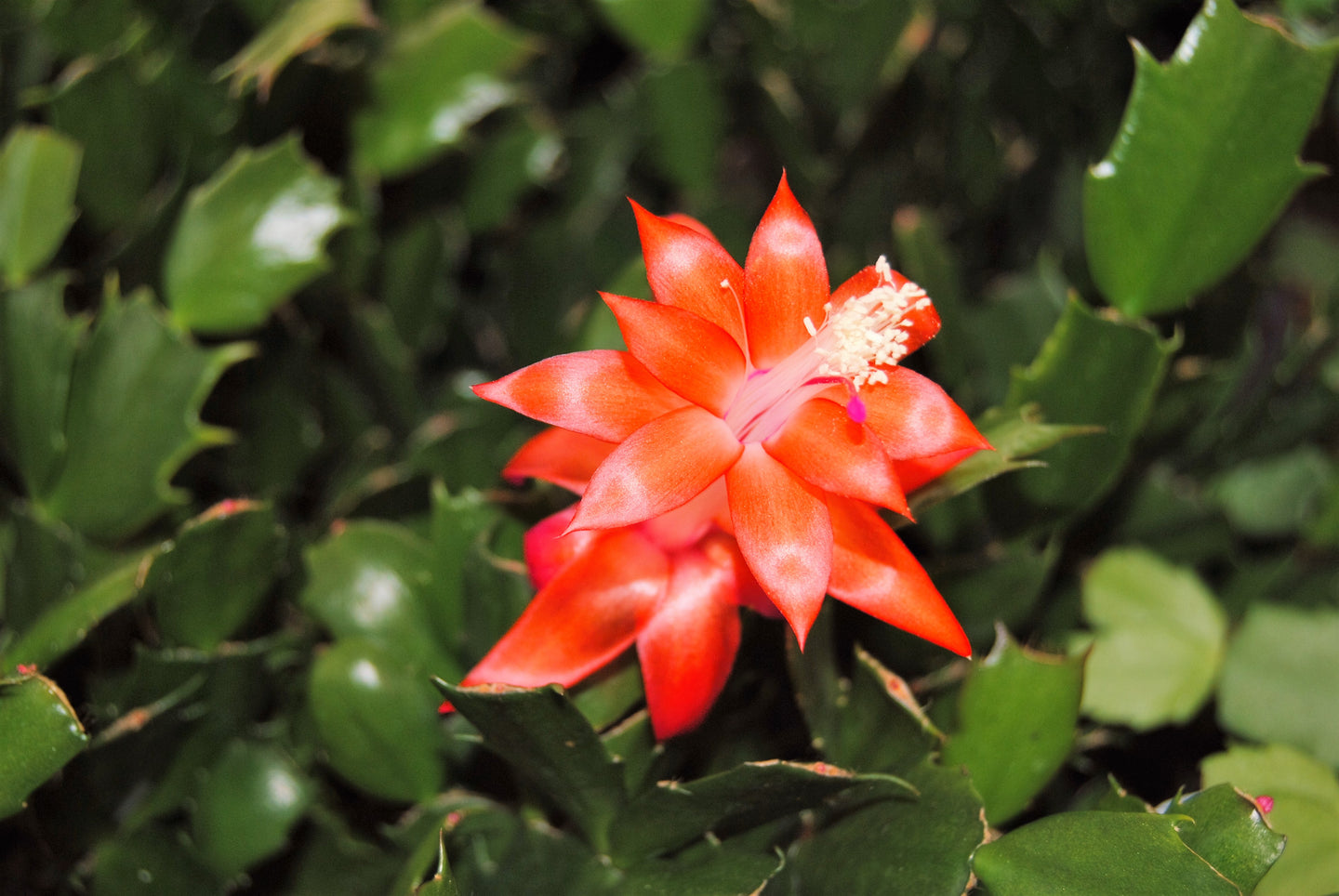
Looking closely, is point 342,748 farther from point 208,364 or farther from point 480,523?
point 208,364

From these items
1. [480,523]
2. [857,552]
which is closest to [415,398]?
[480,523]

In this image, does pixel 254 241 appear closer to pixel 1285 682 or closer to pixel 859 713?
pixel 859 713

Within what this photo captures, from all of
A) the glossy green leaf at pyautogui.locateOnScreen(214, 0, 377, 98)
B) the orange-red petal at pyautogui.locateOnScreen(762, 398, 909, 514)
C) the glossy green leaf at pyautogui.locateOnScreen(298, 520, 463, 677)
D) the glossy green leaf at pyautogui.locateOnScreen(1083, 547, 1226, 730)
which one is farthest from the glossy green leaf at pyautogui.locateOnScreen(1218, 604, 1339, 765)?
the glossy green leaf at pyautogui.locateOnScreen(214, 0, 377, 98)

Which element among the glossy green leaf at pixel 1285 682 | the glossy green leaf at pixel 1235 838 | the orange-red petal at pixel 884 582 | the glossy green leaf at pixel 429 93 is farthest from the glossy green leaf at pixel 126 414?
the glossy green leaf at pixel 1285 682

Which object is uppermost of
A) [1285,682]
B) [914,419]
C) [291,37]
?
[291,37]

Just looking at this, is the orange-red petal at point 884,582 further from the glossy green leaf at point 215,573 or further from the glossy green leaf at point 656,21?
the glossy green leaf at point 656,21

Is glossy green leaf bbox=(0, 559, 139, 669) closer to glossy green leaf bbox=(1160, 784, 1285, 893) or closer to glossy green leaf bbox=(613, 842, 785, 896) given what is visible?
glossy green leaf bbox=(613, 842, 785, 896)

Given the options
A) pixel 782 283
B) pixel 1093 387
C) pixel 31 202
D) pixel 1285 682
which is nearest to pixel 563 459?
pixel 782 283

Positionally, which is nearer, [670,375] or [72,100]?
[670,375]
